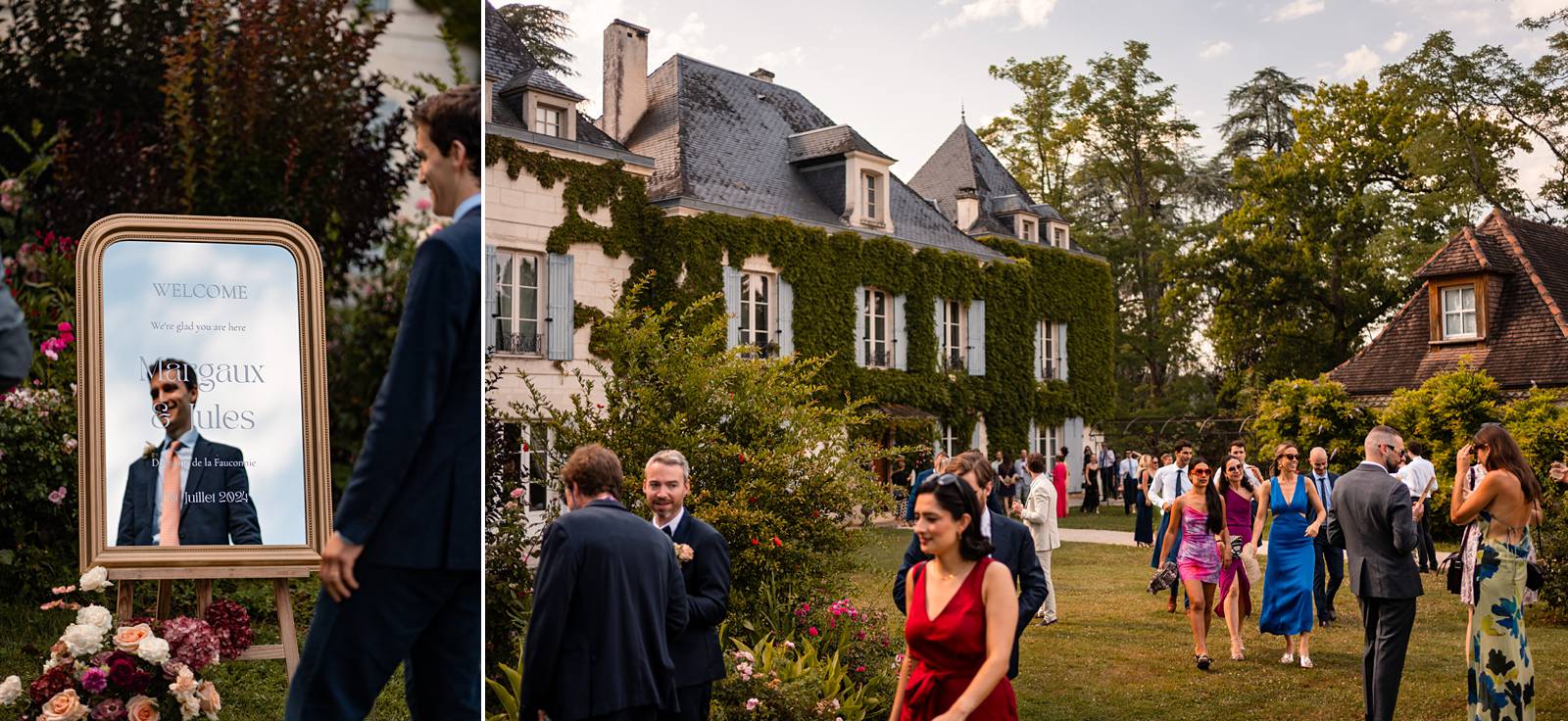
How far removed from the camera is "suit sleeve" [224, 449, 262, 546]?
3395 millimetres

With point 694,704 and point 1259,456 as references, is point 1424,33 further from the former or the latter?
point 694,704

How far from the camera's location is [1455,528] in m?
9.06

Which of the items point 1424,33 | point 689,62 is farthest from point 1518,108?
point 689,62

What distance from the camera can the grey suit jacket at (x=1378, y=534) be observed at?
5090 mm

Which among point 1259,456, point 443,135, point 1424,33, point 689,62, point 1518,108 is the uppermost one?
point 689,62

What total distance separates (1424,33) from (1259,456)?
10.2 feet

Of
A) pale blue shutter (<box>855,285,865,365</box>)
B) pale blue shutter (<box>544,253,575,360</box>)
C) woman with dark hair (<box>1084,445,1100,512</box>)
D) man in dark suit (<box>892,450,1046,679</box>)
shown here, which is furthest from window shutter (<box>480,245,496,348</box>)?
woman with dark hair (<box>1084,445,1100,512</box>)

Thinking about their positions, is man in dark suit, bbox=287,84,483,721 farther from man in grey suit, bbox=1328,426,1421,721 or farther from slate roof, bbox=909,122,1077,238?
slate roof, bbox=909,122,1077,238

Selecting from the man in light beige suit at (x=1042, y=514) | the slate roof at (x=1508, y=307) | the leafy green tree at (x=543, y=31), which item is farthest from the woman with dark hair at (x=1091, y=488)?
the leafy green tree at (x=543, y=31)

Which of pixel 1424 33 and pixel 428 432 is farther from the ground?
pixel 1424 33

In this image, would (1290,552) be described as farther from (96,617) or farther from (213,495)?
(96,617)

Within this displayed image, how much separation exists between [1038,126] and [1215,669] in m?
5.21

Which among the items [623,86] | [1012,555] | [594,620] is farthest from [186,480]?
[623,86]

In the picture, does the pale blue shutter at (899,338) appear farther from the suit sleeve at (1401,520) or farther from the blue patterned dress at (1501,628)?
the blue patterned dress at (1501,628)
